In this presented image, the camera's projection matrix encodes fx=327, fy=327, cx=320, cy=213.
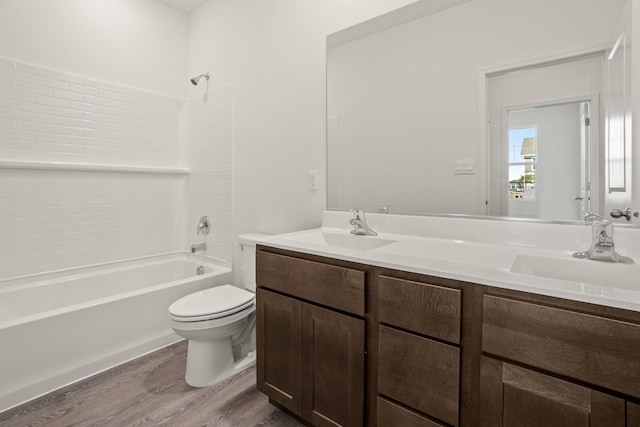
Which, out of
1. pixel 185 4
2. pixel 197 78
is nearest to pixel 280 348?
pixel 197 78

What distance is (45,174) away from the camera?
2.25 meters

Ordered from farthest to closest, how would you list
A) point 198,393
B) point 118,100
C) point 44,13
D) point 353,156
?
1. point 118,100
2. point 44,13
3. point 353,156
4. point 198,393

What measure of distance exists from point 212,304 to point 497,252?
1482 millimetres

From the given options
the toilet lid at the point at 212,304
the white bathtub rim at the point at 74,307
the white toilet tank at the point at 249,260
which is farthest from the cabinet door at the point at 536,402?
the white bathtub rim at the point at 74,307

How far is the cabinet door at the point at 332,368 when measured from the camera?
1.21m

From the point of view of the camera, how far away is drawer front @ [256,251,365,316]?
1.21 metres

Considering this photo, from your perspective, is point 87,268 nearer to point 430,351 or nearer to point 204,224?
point 204,224

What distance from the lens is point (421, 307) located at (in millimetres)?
1044

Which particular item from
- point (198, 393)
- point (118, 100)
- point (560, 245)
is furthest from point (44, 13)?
point (560, 245)

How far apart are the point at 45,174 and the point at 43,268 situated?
649 mm

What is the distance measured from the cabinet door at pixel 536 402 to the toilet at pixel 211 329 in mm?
1228

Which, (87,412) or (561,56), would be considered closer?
(561,56)

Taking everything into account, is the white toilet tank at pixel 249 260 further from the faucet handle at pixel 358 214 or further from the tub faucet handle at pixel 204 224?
the faucet handle at pixel 358 214

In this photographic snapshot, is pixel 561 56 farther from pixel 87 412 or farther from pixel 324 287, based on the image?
pixel 87 412
